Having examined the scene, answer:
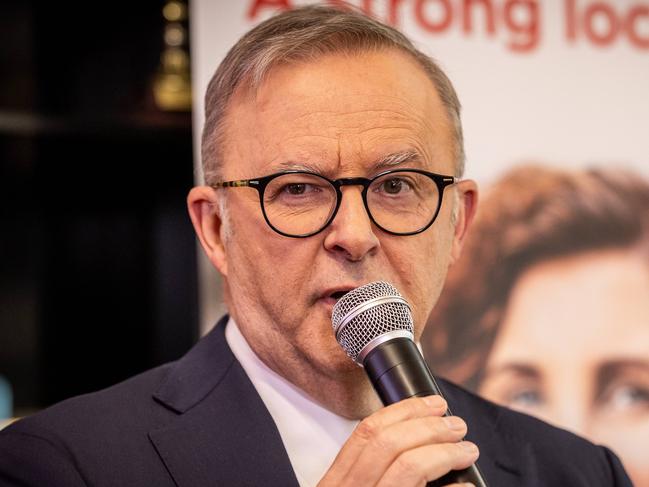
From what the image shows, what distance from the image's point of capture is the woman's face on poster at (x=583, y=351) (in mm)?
2791

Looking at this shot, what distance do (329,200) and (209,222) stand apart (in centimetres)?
36

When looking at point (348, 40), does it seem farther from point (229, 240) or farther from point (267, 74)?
point (229, 240)

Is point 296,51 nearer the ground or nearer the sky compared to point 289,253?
nearer the sky

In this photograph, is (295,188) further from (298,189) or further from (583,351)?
(583,351)

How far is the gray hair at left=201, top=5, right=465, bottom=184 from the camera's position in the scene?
176 centimetres

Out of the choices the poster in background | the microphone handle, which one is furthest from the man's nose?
the poster in background

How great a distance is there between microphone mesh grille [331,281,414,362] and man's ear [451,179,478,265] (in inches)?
21.3

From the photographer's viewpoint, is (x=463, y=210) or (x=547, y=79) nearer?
(x=463, y=210)

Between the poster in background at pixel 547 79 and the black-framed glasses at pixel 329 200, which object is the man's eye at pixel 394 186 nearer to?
the black-framed glasses at pixel 329 200

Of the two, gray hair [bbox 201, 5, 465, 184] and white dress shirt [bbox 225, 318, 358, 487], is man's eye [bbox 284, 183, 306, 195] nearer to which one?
gray hair [bbox 201, 5, 465, 184]

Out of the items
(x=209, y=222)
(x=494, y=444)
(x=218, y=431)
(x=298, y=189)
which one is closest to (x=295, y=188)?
(x=298, y=189)

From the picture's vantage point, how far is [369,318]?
1.36 metres

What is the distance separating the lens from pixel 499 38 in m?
2.89

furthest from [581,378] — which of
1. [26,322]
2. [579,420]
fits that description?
[26,322]
